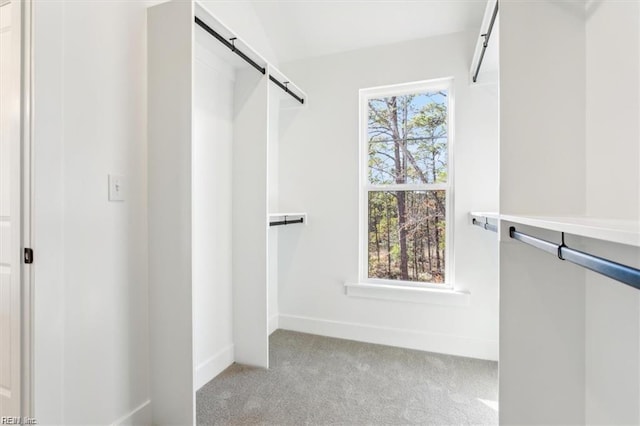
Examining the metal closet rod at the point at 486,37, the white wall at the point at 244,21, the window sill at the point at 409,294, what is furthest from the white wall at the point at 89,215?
the metal closet rod at the point at 486,37

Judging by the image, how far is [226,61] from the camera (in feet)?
7.30

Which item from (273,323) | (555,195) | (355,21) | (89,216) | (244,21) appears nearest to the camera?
(555,195)

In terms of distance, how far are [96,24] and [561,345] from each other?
2.53 metres

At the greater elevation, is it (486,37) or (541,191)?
(486,37)

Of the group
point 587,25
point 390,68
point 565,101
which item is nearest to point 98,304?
point 565,101

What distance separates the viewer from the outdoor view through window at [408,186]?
2652 millimetres

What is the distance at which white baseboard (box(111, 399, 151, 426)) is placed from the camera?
1505 mm

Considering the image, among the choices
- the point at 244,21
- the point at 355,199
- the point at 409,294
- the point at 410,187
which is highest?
the point at 244,21

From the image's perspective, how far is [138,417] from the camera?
1.57 metres

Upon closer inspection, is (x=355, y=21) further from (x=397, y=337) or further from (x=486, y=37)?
(x=397, y=337)

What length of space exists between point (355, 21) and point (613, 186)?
2265 mm

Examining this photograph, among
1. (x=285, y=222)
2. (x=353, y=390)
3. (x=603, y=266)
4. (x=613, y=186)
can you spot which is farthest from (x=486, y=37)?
(x=353, y=390)

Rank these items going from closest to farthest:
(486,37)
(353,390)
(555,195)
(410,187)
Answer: (555,195)
(486,37)
(353,390)
(410,187)

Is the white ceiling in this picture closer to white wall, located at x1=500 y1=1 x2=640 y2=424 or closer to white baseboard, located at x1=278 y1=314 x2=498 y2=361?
white wall, located at x1=500 y1=1 x2=640 y2=424
